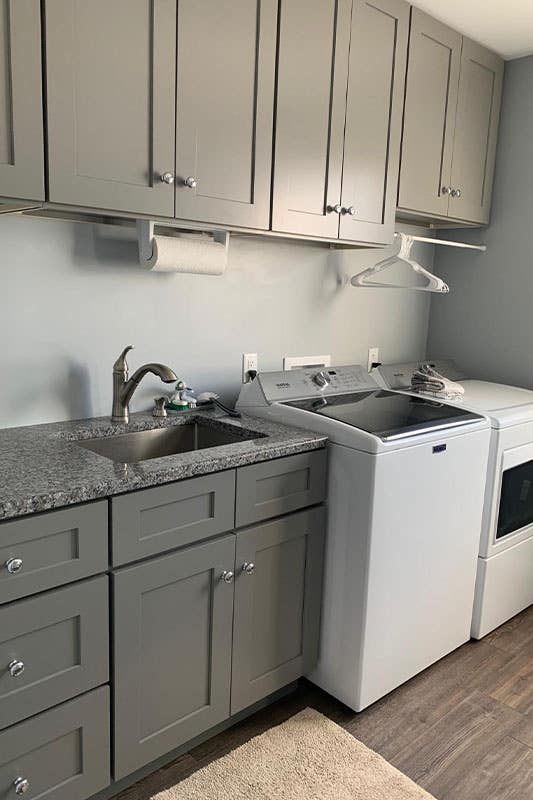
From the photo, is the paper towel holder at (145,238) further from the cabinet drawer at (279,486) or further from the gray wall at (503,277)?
the gray wall at (503,277)

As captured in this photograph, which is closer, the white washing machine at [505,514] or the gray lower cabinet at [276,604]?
the gray lower cabinet at [276,604]

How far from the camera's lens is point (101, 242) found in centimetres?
198

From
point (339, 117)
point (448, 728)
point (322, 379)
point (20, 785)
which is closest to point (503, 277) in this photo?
point (322, 379)

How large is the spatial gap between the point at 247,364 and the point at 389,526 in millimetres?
852

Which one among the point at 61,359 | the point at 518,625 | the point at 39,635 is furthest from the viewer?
the point at 518,625

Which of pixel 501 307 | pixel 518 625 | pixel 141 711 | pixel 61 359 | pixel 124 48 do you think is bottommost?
pixel 518 625

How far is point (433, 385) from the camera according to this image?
2686mm

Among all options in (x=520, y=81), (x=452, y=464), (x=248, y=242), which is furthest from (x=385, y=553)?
(x=520, y=81)

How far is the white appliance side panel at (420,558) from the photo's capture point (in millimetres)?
1975

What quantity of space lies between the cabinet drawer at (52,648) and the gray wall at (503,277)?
90.4 inches

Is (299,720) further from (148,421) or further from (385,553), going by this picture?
(148,421)

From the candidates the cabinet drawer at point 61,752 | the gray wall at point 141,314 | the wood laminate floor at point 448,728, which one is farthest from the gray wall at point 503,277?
the cabinet drawer at point 61,752

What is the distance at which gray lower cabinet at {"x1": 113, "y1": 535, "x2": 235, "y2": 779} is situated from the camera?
5.12 feet

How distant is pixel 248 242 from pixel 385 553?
122 centimetres
